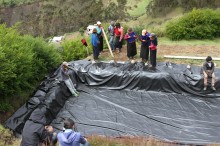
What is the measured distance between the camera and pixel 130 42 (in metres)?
11.7

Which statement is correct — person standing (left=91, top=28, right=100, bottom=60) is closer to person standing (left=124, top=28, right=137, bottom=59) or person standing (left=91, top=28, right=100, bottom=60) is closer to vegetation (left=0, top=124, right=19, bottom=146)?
person standing (left=124, top=28, right=137, bottom=59)

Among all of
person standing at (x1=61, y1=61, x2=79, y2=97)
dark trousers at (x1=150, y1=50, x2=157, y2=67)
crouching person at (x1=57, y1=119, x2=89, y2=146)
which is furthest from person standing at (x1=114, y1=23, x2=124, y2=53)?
crouching person at (x1=57, y1=119, x2=89, y2=146)

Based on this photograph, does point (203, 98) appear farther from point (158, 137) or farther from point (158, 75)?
point (158, 137)

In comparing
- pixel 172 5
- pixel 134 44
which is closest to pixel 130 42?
pixel 134 44

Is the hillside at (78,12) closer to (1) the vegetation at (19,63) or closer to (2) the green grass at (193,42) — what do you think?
(2) the green grass at (193,42)

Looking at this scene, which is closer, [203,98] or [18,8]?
[203,98]

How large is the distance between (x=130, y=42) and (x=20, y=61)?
14.5 ft

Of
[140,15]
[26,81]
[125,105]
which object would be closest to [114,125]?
[125,105]

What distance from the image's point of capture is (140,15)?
30.1 metres

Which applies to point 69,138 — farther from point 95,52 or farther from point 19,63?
point 95,52

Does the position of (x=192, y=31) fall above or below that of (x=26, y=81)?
above

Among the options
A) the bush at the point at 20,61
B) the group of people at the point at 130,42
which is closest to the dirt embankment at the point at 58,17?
the group of people at the point at 130,42

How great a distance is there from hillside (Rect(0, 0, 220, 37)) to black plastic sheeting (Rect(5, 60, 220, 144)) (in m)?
15.1

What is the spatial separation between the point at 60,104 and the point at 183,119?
4.14 m
